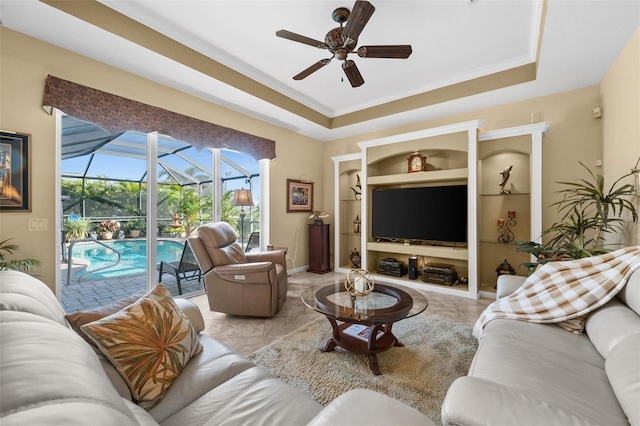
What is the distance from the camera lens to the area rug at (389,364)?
172 cm

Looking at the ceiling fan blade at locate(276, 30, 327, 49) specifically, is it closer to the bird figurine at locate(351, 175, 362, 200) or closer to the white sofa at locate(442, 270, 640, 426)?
the white sofa at locate(442, 270, 640, 426)

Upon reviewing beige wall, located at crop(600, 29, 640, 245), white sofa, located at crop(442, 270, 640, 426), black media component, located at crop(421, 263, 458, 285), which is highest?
beige wall, located at crop(600, 29, 640, 245)

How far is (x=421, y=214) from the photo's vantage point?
412 centimetres

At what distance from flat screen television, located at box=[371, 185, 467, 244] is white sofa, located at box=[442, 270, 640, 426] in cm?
220

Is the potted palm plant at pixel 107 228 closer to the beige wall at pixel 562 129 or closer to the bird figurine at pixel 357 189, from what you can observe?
the bird figurine at pixel 357 189

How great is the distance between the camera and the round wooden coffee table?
1.91 meters

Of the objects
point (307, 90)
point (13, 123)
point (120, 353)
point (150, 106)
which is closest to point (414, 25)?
point (307, 90)

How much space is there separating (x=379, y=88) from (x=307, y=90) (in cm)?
104

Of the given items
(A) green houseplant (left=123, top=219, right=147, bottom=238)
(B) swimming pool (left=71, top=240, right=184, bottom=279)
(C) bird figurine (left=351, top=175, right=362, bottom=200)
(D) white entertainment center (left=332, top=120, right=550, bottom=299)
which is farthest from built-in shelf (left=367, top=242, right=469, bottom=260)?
(A) green houseplant (left=123, top=219, right=147, bottom=238)

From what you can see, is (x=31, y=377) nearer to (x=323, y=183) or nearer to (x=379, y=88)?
(x=379, y=88)

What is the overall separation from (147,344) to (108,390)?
68 cm

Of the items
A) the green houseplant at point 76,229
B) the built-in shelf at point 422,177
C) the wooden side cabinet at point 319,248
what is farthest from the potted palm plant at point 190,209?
the built-in shelf at point 422,177

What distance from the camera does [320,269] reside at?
4984 millimetres

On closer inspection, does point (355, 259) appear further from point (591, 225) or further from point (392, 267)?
point (591, 225)
